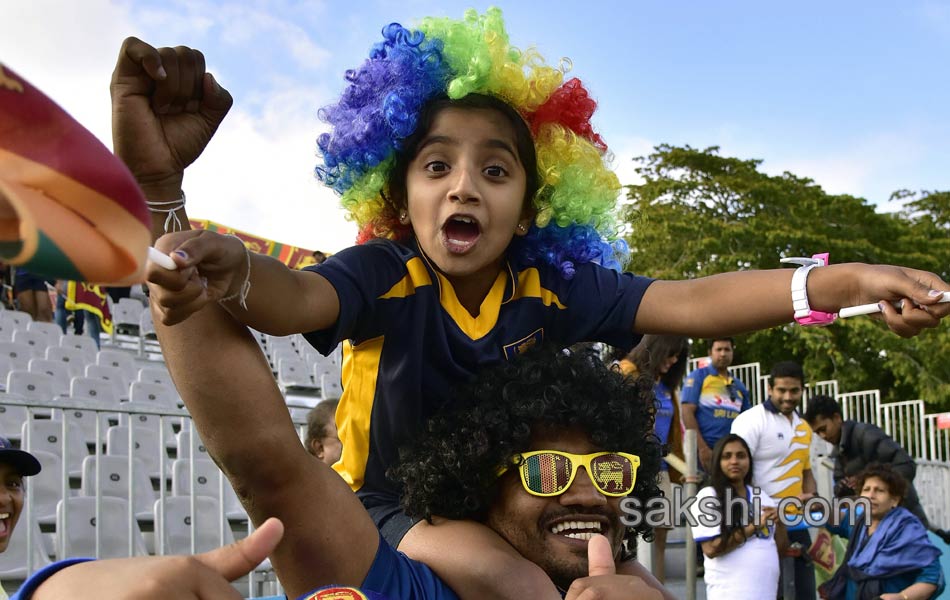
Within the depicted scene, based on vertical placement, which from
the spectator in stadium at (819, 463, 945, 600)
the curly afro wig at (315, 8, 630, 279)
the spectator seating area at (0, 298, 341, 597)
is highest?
the curly afro wig at (315, 8, 630, 279)

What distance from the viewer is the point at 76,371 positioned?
30.8 feet

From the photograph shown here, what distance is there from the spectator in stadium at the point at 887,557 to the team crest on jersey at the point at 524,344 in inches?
161

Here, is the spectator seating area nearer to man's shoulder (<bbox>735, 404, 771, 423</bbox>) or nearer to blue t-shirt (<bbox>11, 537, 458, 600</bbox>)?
blue t-shirt (<bbox>11, 537, 458, 600</bbox>)

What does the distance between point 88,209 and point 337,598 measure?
0.65 metres

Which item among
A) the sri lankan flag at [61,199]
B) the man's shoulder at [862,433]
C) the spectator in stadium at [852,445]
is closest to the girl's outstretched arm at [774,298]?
the sri lankan flag at [61,199]

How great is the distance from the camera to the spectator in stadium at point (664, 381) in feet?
18.1

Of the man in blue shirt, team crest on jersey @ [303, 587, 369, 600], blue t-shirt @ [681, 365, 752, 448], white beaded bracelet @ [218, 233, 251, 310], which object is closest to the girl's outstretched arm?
the man in blue shirt

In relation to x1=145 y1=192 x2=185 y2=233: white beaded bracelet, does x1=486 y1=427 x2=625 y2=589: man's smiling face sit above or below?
below

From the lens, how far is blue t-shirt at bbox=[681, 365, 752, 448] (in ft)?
23.5

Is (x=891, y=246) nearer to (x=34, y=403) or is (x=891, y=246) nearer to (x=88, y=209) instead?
(x=34, y=403)

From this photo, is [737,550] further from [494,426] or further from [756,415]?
[494,426]

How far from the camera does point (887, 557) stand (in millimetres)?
5777

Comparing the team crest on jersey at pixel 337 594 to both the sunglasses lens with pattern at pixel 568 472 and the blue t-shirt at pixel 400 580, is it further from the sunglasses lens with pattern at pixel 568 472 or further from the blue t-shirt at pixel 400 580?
the sunglasses lens with pattern at pixel 568 472

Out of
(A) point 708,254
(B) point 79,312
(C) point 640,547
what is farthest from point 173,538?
(A) point 708,254
